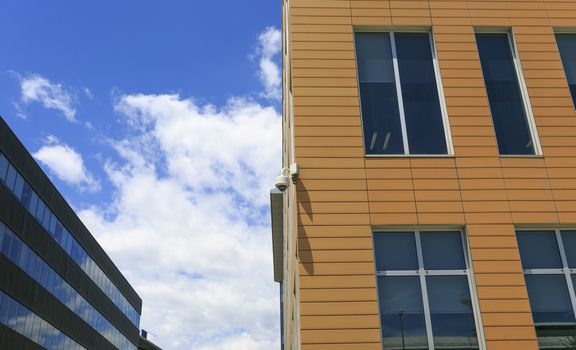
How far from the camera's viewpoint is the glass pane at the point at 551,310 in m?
8.89

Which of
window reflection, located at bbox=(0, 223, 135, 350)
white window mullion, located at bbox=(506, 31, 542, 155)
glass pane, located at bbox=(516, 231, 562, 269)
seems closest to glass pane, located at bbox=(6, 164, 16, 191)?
window reflection, located at bbox=(0, 223, 135, 350)

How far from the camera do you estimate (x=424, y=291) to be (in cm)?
910

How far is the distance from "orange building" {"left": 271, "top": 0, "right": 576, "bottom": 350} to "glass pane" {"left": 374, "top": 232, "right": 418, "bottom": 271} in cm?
2

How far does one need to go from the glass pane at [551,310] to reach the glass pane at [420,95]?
2.99 meters

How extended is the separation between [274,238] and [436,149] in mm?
37482

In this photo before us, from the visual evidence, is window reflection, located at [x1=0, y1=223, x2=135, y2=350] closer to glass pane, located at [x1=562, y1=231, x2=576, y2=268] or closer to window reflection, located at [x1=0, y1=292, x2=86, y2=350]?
window reflection, located at [x1=0, y1=292, x2=86, y2=350]

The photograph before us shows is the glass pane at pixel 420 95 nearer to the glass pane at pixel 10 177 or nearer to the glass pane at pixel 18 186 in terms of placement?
the glass pane at pixel 10 177

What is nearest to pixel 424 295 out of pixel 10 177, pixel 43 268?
pixel 10 177

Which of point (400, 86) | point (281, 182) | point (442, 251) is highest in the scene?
point (400, 86)

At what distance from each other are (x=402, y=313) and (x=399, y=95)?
4.46 meters

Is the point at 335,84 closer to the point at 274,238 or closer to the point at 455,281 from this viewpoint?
the point at 455,281

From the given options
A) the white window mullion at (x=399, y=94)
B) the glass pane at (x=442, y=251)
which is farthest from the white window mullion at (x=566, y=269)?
the white window mullion at (x=399, y=94)

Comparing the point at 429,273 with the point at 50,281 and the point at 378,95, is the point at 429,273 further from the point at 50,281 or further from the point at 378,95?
the point at 50,281

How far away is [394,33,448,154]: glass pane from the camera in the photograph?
10.5 metres
